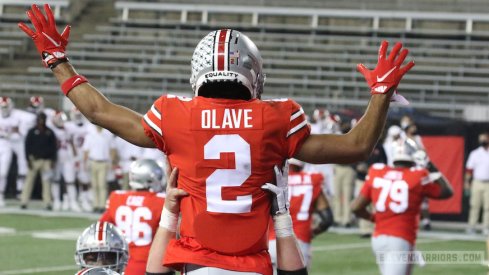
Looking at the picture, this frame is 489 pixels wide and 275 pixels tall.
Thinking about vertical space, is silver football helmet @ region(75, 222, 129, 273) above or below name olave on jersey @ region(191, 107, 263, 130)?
below

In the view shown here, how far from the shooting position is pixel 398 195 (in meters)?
10.3

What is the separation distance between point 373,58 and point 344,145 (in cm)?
2178

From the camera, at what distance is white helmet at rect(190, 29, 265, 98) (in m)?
4.52

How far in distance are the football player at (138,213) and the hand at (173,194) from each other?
13.1ft

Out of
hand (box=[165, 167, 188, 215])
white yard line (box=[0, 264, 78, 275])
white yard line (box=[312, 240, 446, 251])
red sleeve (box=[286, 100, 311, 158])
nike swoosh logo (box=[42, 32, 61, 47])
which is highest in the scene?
nike swoosh logo (box=[42, 32, 61, 47])

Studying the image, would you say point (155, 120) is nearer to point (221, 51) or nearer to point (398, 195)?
point (221, 51)

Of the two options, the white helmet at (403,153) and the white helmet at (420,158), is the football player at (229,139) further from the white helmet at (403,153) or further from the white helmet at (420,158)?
the white helmet at (420,158)

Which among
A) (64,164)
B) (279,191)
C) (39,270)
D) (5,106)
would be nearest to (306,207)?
(39,270)

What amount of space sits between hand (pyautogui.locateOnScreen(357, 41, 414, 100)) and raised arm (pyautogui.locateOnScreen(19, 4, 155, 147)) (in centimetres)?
87

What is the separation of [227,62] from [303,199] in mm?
6165

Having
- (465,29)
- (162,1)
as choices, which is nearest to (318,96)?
(465,29)

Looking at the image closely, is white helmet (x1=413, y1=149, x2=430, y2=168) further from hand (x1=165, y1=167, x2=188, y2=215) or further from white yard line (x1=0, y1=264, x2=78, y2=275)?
hand (x1=165, y1=167, x2=188, y2=215)

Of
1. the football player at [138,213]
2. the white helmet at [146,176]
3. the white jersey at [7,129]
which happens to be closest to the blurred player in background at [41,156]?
the white jersey at [7,129]

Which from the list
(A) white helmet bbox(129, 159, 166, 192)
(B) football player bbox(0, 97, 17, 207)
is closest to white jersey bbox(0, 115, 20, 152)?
(B) football player bbox(0, 97, 17, 207)
